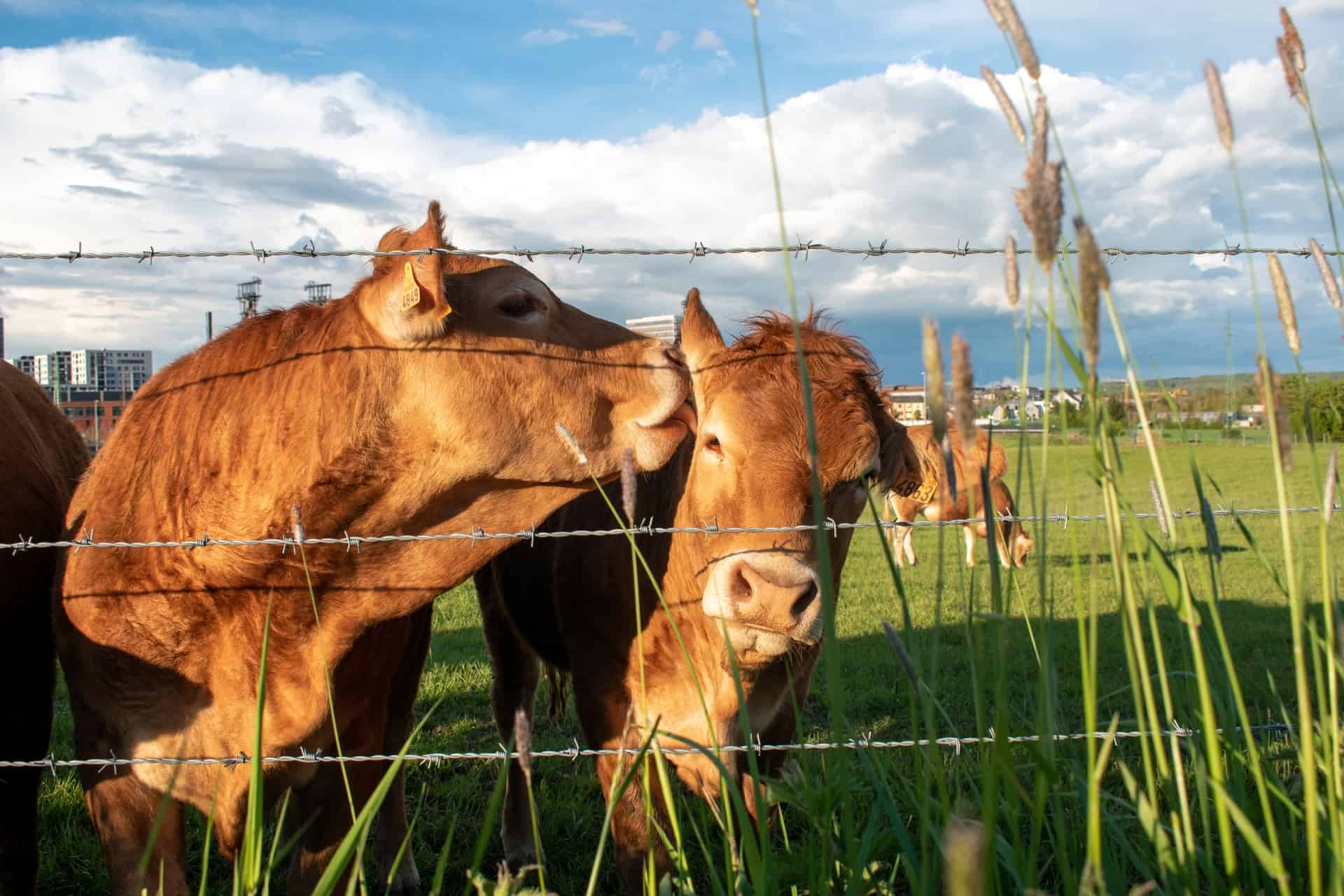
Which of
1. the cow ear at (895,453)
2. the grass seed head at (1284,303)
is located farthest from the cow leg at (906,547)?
the grass seed head at (1284,303)

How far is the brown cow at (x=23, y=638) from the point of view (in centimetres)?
333

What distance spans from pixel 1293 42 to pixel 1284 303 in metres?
0.50

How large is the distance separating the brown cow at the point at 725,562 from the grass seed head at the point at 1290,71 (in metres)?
1.72

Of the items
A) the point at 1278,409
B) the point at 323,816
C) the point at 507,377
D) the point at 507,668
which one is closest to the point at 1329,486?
the point at 1278,409

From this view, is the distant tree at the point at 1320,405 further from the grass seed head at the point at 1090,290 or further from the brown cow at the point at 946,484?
the grass seed head at the point at 1090,290

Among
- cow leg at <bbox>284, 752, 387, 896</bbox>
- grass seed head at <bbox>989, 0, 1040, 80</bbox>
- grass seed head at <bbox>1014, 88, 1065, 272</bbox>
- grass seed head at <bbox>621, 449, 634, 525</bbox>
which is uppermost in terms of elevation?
grass seed head at <bbox>989, 0, 1040, 80</bbox>

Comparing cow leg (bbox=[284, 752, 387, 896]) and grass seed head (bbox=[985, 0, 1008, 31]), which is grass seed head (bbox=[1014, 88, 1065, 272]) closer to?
grass seed head (bbox=[985, 0, 1008, 31])

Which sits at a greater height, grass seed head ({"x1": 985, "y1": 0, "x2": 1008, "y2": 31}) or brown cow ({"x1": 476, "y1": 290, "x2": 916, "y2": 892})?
grass seed head ({"x1": 985, "y1": 0, "x2": 1008, "y2": 31})

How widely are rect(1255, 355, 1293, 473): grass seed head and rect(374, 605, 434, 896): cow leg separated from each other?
272cm

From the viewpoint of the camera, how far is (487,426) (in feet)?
9.17

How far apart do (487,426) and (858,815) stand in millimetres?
1724

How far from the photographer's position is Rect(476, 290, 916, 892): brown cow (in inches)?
123

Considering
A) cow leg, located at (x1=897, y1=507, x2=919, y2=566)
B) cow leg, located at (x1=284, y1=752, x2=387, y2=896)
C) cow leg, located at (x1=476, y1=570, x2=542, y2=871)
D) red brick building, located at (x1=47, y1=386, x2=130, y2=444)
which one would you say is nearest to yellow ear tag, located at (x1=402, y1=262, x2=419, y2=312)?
red brick building, located at (x1=47, y1=386, x2=130, y2=444)

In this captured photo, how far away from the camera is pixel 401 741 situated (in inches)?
158
